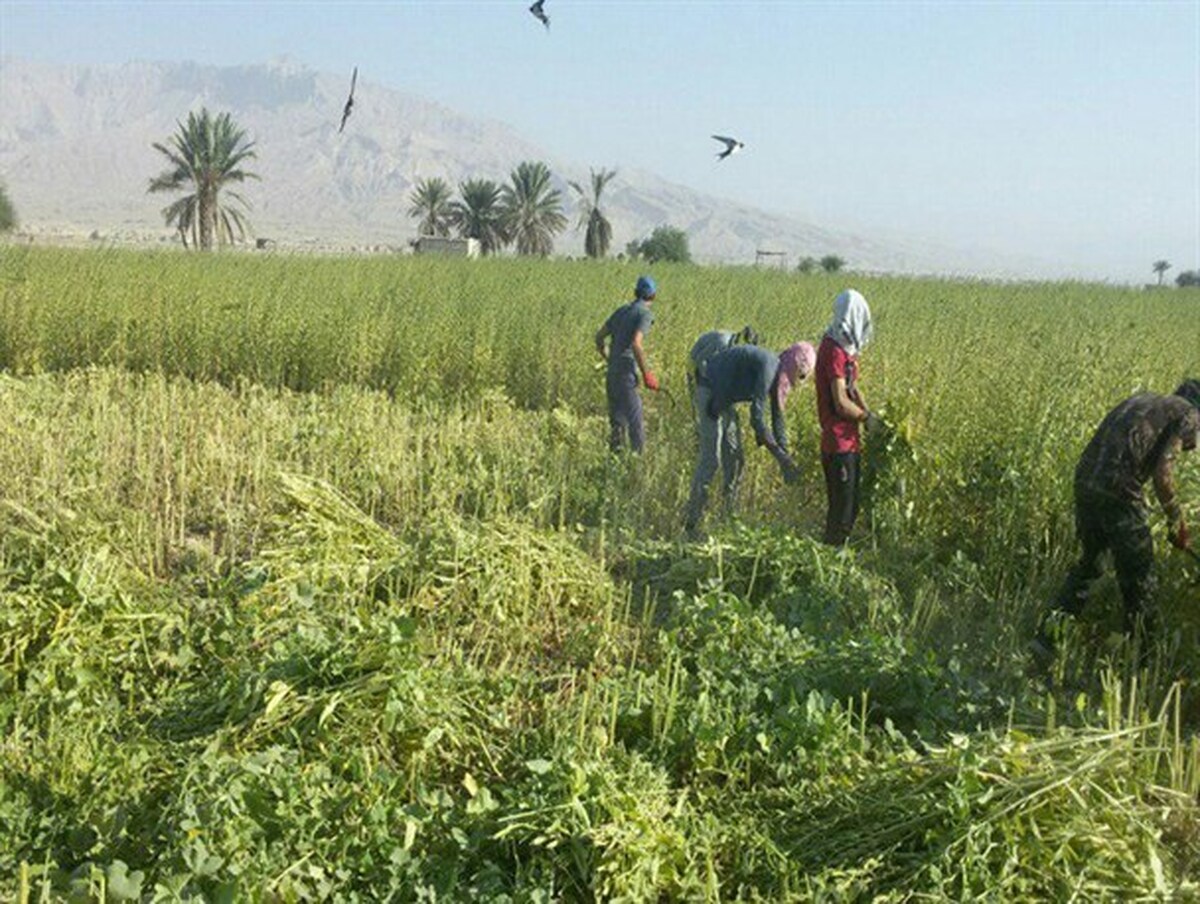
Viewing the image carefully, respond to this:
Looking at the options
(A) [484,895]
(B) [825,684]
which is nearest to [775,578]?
(B) [825,684]

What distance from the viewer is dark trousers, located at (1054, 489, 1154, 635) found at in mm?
4801

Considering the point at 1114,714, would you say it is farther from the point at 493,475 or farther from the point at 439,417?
the point at 439,417

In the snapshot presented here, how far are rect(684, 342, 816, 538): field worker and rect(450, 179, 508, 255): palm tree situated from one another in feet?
149

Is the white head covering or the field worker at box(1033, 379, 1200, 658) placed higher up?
the white head covering

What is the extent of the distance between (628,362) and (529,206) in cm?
4578

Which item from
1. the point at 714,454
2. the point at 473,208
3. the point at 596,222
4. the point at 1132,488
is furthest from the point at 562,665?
the point at 473,208

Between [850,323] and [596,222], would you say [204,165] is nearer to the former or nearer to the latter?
[596,222]

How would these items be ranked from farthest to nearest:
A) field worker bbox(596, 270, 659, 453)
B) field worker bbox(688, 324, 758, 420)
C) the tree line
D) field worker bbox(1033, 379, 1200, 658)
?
1. the tree line
2. field worker bbox(596, 270, 659, 453)
3. field worker bbox(688, 324, 758, 420)
4. field worker bbox(1033, 379, 1200, 658)

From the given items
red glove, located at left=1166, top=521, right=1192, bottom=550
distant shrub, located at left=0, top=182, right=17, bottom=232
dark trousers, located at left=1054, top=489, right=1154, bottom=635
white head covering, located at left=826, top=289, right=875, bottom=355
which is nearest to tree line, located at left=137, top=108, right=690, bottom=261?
distant shrub, located at left=0, top=182, right=17, bottom=232

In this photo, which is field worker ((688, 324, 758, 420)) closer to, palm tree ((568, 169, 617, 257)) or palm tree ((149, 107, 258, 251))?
palm tree ((149, 107, 258, 251))

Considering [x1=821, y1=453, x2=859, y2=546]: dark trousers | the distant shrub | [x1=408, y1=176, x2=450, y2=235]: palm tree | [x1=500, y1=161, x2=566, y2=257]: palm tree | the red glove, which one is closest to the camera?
the red glove

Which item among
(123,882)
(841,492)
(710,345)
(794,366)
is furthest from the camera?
(710,345)

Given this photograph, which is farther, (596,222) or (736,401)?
(596,222)

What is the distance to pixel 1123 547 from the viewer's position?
483cm
